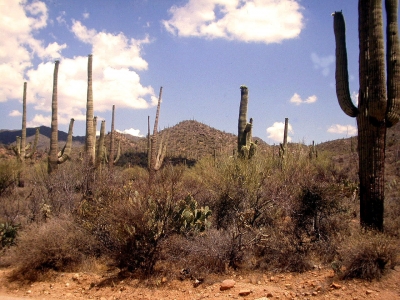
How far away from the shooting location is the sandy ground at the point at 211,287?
6.83m

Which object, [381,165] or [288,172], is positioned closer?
[381,165]

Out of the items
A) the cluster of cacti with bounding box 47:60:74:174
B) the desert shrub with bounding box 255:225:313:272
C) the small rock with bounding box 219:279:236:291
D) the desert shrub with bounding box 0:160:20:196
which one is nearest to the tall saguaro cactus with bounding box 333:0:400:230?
the desert shrub with bounding box 255:225:313:272

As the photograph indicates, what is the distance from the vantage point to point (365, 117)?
9070mm

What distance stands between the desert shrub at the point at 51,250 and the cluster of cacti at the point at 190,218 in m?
2.39

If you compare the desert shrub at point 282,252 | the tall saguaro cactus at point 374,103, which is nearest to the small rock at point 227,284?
the desert shrub at point 282,252

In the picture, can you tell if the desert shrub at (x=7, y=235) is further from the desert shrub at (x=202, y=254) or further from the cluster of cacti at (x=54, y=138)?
the cluster of cacti at (x=54, y=138)

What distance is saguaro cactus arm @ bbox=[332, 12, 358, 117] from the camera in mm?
9758

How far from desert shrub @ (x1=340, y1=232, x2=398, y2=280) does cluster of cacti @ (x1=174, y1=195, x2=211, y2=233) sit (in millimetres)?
4058

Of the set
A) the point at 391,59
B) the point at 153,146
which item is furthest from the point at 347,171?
the point at 391,59

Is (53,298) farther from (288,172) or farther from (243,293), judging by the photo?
(288,172)

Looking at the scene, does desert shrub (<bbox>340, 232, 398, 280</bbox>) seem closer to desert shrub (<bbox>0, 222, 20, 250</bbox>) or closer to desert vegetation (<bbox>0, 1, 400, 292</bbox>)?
desert vegetation (<bbox>0, 1, 400, 292</bbox>)

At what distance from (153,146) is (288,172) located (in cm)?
961

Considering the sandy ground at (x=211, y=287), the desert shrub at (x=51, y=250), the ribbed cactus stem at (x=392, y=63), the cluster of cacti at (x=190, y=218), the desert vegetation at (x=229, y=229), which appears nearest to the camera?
the sandy ground at (x=211, y=287)

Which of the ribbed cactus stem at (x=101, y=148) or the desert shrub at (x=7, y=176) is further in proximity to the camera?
the ribbed cactus stem at (x=101, y=148)
